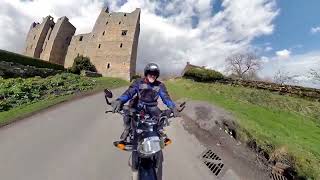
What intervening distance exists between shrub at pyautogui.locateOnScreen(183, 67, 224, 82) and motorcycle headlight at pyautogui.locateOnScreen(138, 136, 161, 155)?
34789 mm

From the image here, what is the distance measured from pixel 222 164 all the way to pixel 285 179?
1.68 m

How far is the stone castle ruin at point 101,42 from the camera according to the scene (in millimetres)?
65125

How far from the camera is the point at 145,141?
4750mm

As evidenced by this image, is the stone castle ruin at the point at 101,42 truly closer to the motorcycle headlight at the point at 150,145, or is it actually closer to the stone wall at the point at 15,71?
the stone wall at the point at 15,71

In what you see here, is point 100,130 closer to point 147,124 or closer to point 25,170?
point 25,170

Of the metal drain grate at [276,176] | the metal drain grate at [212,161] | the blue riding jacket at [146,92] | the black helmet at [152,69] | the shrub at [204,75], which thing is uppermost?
the black helmet at [152,69]

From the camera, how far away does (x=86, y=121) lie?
13266 mm

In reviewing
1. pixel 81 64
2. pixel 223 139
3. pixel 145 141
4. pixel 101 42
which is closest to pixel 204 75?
pixel 81 64

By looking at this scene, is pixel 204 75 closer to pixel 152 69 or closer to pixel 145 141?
pixel 152 69

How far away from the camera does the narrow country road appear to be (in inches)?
272

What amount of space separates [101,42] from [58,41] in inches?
521

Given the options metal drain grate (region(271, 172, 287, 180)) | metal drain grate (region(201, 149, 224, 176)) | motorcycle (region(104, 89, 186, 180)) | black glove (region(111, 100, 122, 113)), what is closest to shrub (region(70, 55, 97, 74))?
metal drain grate (region(201, 149, 224, 176))

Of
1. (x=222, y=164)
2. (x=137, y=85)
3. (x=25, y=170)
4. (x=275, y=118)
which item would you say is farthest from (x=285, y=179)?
(x=275, y=118)

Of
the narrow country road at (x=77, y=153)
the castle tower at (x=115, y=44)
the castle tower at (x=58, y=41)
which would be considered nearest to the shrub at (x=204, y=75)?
the castle tower at (x=115, y=44)
